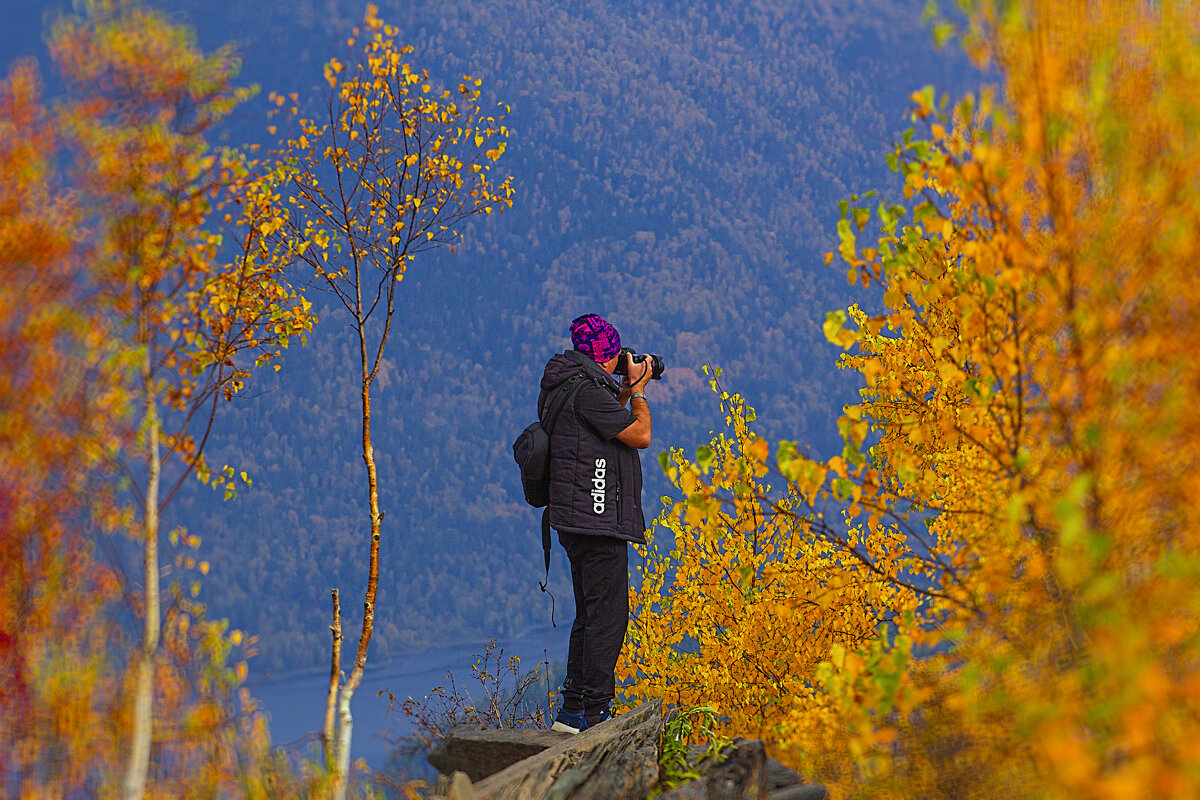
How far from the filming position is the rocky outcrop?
3523 millimetres

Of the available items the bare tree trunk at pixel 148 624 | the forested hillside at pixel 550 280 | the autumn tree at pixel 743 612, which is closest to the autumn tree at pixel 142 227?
the bare tree trunk at pixel 148 624

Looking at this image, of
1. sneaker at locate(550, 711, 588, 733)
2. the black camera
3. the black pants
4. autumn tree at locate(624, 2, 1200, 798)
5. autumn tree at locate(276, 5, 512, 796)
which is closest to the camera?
autumn tree at locate(624, 2, 1200, 798)

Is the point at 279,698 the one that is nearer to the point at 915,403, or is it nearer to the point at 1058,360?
the point at 915,403

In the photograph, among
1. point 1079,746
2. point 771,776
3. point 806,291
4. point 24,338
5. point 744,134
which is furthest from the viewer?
point 744,134

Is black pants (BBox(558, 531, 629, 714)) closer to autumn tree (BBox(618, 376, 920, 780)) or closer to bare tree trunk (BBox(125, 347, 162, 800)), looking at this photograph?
autumn tree (BBox(618, 376, 920, 780))

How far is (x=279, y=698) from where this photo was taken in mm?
41969

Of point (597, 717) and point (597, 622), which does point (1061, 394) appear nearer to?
A: point (597, 622)

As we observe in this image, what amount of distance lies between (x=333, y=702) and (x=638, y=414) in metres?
1.98

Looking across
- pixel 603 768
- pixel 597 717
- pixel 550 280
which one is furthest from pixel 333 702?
pixel 550 280

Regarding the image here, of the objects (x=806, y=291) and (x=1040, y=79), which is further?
(x=806, y=291)

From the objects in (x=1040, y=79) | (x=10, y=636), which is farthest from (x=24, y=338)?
(x=1040, y=79)

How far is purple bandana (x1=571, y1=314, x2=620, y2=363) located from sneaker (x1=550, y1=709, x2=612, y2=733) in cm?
164

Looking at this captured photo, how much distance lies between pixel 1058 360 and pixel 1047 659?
2.36 feet

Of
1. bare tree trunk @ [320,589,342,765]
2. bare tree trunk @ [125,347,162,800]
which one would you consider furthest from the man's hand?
bare tree trunk @ [125,347,162,800]
